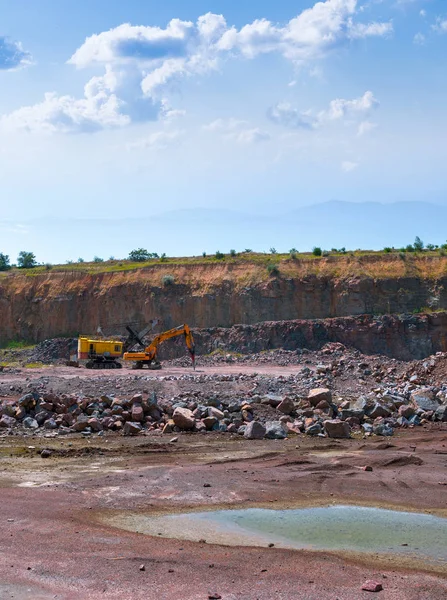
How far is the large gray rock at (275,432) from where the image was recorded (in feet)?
59.0

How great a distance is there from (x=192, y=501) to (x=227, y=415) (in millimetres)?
7374

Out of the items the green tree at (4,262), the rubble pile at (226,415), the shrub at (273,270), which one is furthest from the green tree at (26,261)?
the rubble pile at (226,415)

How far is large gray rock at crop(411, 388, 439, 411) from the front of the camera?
20.9 metres

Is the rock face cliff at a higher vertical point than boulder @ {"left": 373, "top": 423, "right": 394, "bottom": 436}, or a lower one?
higher

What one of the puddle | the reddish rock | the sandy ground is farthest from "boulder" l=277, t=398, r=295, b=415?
the reddish rock

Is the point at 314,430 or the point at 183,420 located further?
the point at 183,420

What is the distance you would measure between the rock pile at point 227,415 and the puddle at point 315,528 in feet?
21.1

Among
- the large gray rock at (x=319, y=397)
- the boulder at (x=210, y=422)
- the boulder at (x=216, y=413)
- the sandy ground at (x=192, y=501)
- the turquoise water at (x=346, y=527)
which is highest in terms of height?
the large gray rock at (x=319, y=397)

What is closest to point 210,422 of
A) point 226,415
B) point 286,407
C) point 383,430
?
point 226,415

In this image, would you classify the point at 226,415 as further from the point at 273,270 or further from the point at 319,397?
the point at 273,270

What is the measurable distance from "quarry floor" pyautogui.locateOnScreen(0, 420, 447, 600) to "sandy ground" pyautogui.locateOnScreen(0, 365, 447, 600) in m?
0.02

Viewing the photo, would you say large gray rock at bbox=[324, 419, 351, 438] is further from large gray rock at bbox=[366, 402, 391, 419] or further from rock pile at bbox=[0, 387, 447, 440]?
large gray rock at bbox=[366, 402, 391, 419]

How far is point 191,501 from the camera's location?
12242mm

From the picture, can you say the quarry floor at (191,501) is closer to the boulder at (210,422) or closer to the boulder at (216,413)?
the boulder at (210,422)
